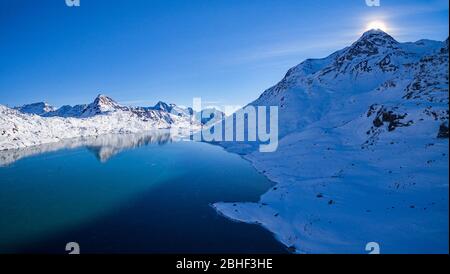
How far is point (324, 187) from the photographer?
3328 centimetres

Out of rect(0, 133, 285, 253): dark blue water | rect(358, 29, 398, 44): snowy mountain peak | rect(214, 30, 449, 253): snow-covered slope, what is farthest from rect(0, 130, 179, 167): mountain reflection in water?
rect(358, 29, 398, 44): snowy mountain peak

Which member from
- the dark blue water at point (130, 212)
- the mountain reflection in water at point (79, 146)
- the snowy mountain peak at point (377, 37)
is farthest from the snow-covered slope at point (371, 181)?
the snowy mountain peak at point (377, 37)

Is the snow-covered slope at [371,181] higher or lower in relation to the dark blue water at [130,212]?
higher

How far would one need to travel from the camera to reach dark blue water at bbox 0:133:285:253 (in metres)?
24.8

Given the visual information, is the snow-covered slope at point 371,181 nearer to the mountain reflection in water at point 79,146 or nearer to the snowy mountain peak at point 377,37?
the mountain reflection in water at point 79,146

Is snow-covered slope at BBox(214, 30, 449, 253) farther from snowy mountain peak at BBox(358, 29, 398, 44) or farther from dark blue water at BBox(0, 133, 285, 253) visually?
snowy mountain peak at BBox(358, 29, 398, 44)

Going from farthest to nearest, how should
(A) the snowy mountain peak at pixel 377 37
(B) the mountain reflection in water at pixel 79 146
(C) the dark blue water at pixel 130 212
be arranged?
(A) the snowy mountain peak at pixel 377 37, (B) the mountain reflection in water at pixel 79 146, (C) the dark blue water at pixel 130 212

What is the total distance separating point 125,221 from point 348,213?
23171 mm

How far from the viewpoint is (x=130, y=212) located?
3341 centimetres

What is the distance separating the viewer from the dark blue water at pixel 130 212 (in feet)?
81.3

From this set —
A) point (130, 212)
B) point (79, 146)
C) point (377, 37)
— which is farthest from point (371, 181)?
point (79, 146)

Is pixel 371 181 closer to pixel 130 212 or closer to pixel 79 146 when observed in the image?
pixel 130 212

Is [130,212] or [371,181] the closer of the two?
[371,181]
